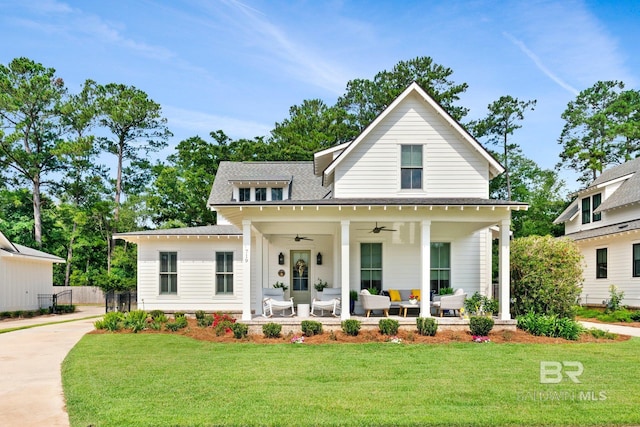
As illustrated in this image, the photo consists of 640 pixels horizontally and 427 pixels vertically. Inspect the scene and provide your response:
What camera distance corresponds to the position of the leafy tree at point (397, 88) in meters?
38.8

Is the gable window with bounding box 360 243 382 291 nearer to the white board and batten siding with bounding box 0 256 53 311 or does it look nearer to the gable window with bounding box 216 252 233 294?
the gable window with bounding box 216 252 233 294

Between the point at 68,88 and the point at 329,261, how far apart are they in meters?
32.6

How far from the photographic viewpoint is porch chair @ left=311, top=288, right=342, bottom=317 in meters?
15.3

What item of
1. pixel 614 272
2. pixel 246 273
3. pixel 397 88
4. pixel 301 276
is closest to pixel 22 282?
pixel 301 276

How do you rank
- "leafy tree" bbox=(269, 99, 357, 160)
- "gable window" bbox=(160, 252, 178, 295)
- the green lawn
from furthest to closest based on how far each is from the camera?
"leafy tree" bbox=(269, 99, 357, 160) < "gable window" bbox=(160, 252, 178, 295) < the green lawn

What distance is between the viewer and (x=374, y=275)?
17.0 metres

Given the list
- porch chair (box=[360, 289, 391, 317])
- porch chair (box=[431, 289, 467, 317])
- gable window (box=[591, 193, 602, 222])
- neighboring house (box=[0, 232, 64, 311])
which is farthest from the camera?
gable window (box=[591, 193, 602, 222])

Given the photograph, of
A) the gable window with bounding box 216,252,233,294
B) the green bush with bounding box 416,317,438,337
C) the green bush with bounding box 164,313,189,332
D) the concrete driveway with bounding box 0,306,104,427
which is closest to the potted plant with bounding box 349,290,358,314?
the green bush with bounding box 416,317,438,337

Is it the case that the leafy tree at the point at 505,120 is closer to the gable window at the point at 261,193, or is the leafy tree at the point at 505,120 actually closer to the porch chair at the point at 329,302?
the gable window at the point at 261,193

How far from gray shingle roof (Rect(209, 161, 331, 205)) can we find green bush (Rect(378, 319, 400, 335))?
363 inches

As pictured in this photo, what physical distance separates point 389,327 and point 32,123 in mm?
36899

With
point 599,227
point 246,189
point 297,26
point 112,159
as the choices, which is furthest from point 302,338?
point 112,159

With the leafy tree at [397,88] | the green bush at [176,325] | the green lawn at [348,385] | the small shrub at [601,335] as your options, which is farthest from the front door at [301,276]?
the leafy tree at [397,88]

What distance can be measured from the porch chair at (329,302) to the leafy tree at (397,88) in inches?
907
